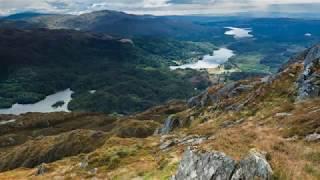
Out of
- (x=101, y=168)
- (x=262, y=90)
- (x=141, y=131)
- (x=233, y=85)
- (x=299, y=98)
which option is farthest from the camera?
(x=141, y=131)

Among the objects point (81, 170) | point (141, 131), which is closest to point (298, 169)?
point (81, 170)

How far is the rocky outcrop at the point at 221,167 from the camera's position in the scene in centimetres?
2562

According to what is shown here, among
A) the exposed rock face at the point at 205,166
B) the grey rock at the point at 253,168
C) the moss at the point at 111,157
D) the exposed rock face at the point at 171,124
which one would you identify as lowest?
the exposed rock face at the point at 171,124

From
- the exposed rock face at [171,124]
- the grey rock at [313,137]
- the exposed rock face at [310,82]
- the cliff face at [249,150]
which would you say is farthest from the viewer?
the exposed rock face at [171,124]

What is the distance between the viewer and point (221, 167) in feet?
90.2

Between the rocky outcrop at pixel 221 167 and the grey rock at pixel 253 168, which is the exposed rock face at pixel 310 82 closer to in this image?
the rocky outcrop at pixel 221 167

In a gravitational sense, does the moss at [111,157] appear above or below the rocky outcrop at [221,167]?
below

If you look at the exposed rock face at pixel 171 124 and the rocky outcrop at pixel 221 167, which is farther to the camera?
the exposed rock face at pixel 171 124

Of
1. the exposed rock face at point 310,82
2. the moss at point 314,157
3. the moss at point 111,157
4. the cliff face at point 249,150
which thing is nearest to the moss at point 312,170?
the cliff face at point 249,150

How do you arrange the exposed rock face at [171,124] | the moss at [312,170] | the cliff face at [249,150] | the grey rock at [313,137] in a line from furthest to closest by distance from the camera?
the exposed rock face at [171,124] → the grey rock at [313,137] → the cliff face at [249,150] → the moss at [312,170]

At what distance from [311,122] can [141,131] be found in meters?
138

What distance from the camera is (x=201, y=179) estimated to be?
29531 millimetres

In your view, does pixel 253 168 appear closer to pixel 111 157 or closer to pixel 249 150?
pixel 249 150

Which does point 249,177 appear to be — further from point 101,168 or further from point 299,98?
point 299,98
